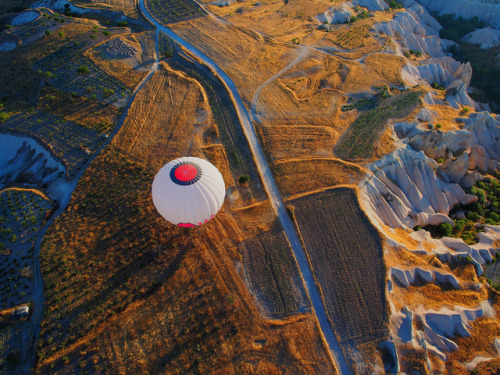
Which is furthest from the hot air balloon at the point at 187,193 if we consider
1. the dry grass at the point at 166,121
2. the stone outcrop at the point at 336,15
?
the stone outcrop at the point at 336,15

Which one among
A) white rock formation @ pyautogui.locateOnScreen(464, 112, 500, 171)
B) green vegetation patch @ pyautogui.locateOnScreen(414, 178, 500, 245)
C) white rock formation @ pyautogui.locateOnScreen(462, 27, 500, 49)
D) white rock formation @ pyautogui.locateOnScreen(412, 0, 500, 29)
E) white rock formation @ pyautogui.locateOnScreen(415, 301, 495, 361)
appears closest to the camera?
white rock formation @ pyautogui.locateOnScreen(415, 301, 495, 361)

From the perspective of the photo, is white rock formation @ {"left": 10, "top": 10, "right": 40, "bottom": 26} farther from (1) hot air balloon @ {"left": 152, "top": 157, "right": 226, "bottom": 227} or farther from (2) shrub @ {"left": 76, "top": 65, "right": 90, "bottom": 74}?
(1) hot air balloon @ {"left": 152, "top": 157, "right": 226, "bottom": 227}

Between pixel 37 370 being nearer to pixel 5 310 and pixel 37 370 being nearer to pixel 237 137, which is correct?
pixel 5 310

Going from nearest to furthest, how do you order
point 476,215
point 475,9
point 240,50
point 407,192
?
point 407,192 → point 476,215 → point 240,50 → point 475,9

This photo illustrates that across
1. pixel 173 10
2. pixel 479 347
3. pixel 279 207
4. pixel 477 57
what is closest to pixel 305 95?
pixel 279 207

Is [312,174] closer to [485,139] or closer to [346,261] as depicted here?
[346,261]

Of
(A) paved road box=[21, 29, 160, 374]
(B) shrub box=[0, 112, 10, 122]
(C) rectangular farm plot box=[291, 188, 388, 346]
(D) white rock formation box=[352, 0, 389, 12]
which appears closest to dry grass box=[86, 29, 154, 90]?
(A) paved road box=[21, 29, 160, 374]
